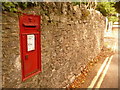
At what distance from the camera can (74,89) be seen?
421 centimetres

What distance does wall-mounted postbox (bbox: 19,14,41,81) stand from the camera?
227 cm

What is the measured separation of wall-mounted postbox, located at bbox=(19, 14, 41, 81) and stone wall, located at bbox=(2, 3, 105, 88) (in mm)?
106

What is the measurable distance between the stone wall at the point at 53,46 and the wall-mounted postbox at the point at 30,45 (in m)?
0.11

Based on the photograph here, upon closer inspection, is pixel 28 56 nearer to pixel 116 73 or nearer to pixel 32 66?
pixel 32 66

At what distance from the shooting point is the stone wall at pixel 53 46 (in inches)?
80.9

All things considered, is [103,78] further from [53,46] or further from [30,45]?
[30,45]

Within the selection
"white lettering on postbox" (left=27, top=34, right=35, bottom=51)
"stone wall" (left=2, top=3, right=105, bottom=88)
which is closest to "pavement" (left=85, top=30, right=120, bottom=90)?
"stone wall" (left=2, top=3, right=105, bottom=88)

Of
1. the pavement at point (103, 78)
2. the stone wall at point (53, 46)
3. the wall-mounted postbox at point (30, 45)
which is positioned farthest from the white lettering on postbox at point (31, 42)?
the pavement at point (103, 78)

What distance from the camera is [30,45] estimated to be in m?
2.46

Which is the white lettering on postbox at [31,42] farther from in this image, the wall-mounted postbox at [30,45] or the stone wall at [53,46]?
the stone wall at [53,46]

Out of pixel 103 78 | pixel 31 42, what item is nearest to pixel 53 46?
pixel 31 42

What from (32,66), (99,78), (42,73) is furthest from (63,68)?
(99,78)

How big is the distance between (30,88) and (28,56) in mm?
758

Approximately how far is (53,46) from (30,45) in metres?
0.85
